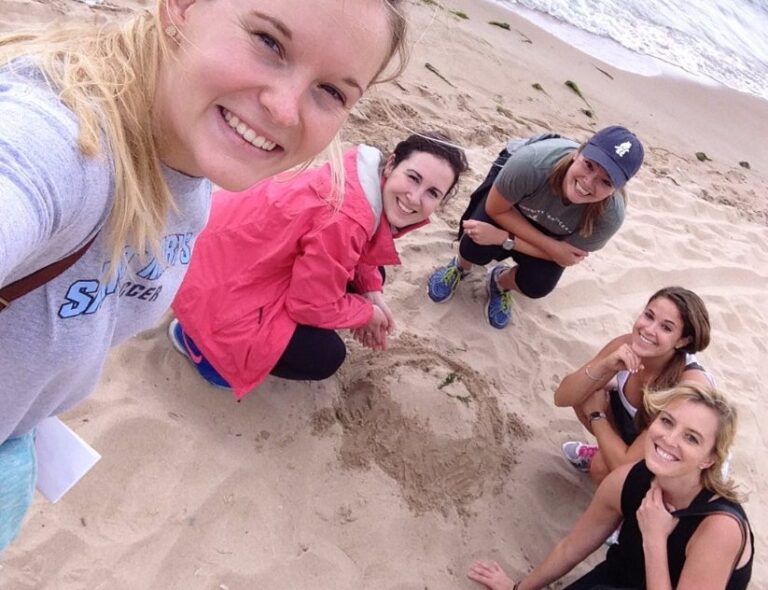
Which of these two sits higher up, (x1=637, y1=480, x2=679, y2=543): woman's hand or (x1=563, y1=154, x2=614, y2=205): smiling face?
(x1=563, y1=154, x2=614, y2=205): smiling face

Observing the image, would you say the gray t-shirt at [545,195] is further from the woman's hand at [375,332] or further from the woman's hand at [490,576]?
the woman's hand at [490,576]

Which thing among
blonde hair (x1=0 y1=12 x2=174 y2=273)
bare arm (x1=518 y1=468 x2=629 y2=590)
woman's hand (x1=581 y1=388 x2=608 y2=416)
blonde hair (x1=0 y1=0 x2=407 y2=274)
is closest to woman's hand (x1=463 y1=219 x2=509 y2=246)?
woman's hand (x1=581 y1=388 x2=608 y2=416)

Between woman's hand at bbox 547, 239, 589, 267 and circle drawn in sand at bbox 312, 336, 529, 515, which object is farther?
woman's hand at bbox 547, 239, 589, 267

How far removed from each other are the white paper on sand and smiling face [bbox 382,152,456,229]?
1.39m

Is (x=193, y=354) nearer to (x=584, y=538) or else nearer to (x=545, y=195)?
(x=584, y=538)

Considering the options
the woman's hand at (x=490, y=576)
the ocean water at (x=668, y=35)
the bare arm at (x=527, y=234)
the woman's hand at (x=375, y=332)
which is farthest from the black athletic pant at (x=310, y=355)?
the ocean water at (x=668, y=35)

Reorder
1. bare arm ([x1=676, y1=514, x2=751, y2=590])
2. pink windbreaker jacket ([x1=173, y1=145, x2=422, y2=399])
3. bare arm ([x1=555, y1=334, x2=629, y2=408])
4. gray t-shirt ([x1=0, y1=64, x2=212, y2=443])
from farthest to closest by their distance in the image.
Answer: bare arm ([x1=555, y1=334, x2=629, y2=408]), pink windbreaker jacket ([x1=173, y1=145, x2=422, y2=399]), bare arm ([x1=676, y1=514, x2=751, y2=590]), gray t-shirt ([x1=0, y1=64, x2=212, y2=443])

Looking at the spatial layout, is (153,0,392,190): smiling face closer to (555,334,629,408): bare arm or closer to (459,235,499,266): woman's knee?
(555,334,629,408): bare arm

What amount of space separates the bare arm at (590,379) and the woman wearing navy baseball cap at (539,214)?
0.59 metres

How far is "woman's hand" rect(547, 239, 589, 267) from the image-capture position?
10.6 feet

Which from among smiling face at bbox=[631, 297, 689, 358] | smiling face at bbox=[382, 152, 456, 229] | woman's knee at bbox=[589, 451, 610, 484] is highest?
smiling face at bbox=[382, 152, 456, 229]

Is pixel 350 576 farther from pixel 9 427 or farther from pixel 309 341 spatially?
pixel 9 427

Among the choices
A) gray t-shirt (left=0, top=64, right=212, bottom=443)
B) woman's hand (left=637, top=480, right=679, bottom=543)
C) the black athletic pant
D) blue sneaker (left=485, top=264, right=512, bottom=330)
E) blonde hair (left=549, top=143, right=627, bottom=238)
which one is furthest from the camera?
blue sneaker (left=485, top=264, right=512, bottom=330)

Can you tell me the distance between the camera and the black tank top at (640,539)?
203 cm
